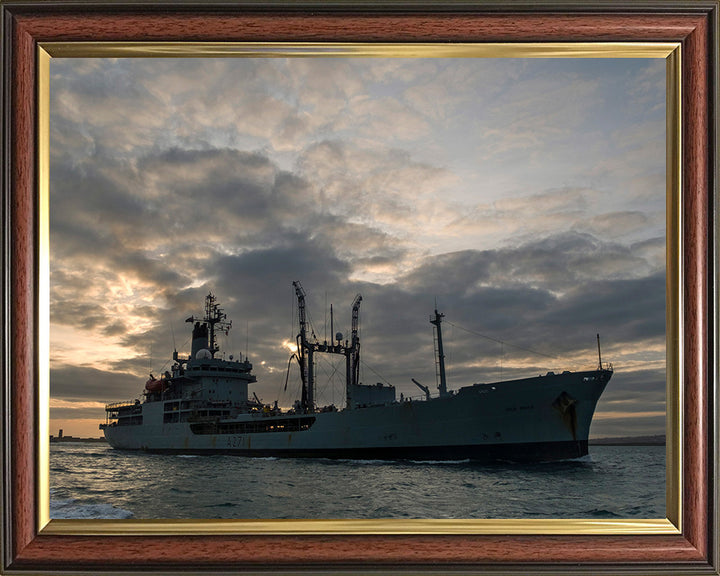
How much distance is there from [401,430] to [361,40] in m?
16.6

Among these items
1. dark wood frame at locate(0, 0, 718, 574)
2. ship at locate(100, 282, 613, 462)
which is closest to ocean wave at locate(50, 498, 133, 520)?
Result: dark wood frame at locate(0, 0, 718, 574)

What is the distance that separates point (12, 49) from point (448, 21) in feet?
8.29

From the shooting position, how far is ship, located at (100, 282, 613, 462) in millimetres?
6262

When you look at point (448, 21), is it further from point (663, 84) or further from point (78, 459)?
point (78, 459)

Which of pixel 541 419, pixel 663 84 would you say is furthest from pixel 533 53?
pixel 541 419

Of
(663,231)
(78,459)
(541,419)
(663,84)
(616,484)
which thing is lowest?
(541,419)

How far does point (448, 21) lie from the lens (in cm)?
308

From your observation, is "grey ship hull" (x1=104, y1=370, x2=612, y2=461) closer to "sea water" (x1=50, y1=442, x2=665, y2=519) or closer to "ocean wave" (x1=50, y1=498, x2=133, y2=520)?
"sea water" (x1=50, y1=442, x2=665, y2=519)

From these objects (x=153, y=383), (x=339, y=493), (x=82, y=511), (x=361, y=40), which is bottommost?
(x=339, y=493)

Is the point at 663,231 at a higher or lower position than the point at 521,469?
higher

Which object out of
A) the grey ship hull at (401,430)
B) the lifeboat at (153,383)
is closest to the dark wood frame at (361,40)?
the lifeboat at (153,383)

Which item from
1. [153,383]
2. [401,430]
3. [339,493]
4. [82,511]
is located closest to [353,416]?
[401,430]

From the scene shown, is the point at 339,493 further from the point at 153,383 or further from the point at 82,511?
the point at 153,383

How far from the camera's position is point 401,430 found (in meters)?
18.4
